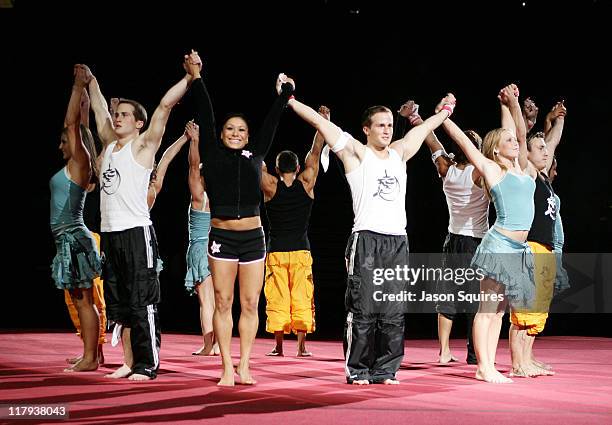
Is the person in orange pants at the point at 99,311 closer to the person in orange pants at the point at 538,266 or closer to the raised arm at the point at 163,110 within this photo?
the raised arm at the point at 163,110

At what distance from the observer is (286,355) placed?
6828 millimetres

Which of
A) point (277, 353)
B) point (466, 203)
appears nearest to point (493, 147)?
point (466, 203)

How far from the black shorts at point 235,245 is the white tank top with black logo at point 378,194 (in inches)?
24.3

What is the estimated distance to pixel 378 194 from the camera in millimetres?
4895

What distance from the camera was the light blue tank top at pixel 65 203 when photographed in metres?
5.52

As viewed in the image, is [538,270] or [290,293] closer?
[538,270]

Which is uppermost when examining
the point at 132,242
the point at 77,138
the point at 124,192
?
the point at 77,138

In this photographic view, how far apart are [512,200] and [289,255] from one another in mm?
2228

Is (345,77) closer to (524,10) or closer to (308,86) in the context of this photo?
(308,86)

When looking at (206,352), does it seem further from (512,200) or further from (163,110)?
(512,200)

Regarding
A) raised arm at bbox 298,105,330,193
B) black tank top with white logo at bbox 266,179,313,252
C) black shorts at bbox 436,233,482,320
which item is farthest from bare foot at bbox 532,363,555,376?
raised arm at bbox 298,105,330,193

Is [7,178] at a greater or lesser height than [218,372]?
greater

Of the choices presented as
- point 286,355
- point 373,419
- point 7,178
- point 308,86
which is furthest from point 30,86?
point 373,419

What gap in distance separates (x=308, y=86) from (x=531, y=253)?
17.7 ft
